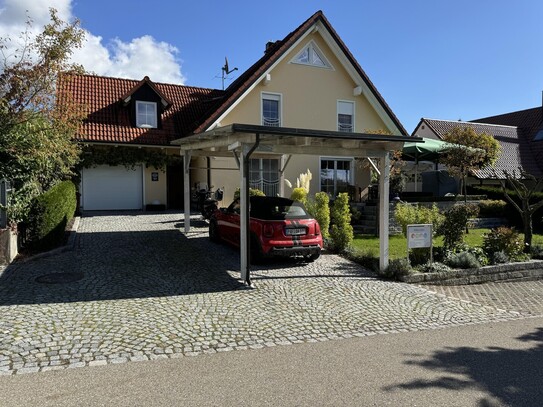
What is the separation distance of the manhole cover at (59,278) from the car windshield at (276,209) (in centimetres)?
375

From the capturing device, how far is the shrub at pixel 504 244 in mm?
10602

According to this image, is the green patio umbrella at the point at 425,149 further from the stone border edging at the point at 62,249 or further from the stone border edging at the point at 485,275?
the stone border edging at the point at 62,249

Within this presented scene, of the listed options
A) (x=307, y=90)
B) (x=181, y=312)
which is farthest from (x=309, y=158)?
(x=181, y=312)

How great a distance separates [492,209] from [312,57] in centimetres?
1032

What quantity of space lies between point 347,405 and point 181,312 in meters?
3.13

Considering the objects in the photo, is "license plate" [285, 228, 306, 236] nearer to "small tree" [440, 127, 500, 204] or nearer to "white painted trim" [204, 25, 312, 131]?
"white painted trim" [204, 25, 312, 131]

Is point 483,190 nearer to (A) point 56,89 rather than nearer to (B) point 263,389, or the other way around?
(A) point 56,89

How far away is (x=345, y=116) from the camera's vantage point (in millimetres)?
20938

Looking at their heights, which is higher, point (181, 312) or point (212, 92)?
point (212, 92)

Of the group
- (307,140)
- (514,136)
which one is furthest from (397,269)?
(514,136)

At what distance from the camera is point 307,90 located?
1997 centimetres

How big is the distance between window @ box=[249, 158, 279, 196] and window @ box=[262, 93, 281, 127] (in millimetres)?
1695

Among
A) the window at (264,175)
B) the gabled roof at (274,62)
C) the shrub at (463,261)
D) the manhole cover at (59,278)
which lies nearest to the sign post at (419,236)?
the shrub at (463,261)

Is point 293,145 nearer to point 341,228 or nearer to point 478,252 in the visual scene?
point 341,228
